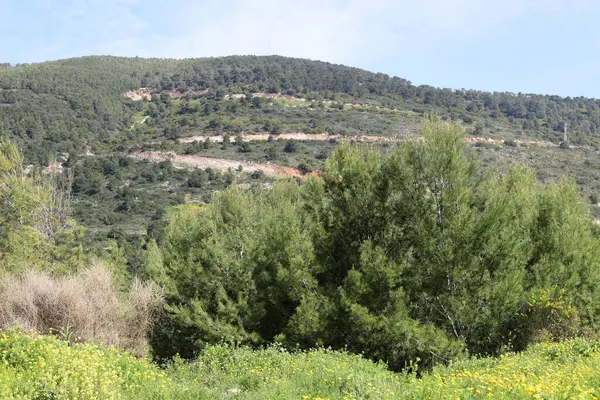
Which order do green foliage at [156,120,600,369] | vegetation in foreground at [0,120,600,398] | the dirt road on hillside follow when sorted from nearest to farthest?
vegetation in foreground at [0,120,600,398] → green foliage at [156,120,600,369] → the dirt road on hillside

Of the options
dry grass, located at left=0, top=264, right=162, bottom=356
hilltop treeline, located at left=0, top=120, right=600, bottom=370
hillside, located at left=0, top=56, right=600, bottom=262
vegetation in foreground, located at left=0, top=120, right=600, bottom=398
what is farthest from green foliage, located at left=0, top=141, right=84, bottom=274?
hillside, located at left=0, top=56, right=600, bottom=262

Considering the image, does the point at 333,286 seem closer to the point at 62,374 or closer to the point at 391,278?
the point at 391,278

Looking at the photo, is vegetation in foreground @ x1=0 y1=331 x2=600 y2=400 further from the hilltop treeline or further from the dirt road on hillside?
the dirt road on hillside

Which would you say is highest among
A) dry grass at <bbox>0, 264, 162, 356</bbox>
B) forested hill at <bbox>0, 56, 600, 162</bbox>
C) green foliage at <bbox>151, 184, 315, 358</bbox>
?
forested hill at <bbox>0, 56, 600, 162</bbox>

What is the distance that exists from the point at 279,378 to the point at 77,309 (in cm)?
1079

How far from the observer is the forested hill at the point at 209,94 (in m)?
64.4

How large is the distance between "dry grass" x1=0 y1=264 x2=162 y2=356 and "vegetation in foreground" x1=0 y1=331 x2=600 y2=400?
7.90 meters

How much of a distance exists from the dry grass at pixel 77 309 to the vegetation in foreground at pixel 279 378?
790cm

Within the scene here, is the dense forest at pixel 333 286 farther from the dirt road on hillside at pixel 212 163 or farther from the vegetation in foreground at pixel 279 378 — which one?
the dirt road on hillside at pixel 212 163

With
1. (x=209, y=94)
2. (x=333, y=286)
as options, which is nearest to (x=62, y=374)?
(x=333, y=286)

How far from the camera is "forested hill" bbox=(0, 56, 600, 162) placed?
6438 cm

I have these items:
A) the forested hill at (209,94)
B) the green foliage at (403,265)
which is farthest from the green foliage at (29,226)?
the forested hill at (209,94)

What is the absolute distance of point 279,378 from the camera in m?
9.85

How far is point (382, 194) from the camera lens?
14734 millimetres
